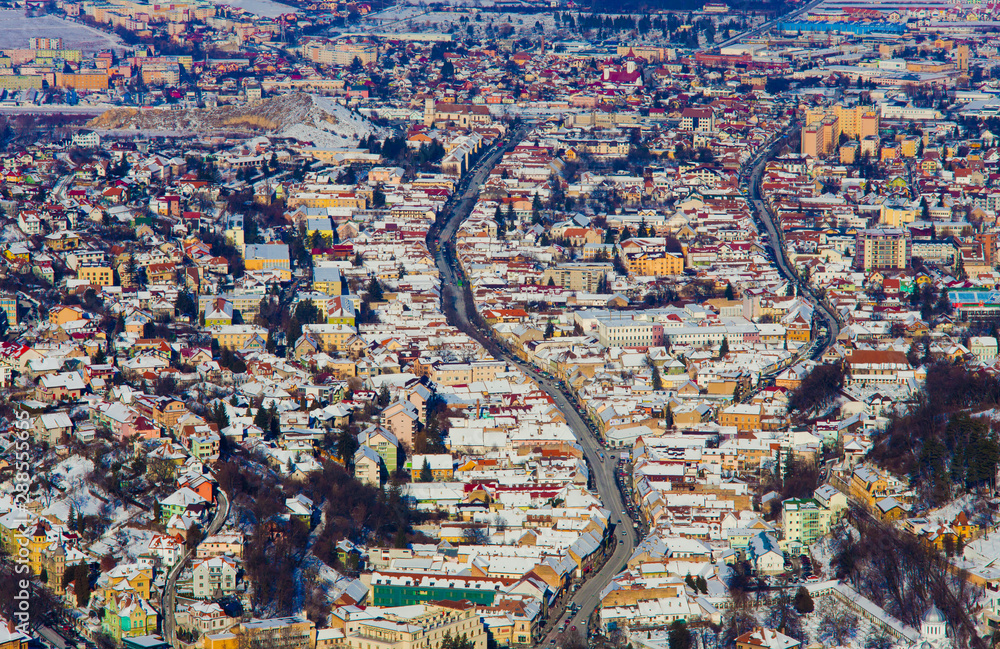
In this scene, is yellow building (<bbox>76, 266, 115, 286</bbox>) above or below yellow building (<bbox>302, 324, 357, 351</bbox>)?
above

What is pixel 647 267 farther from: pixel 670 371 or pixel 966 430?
pixel 966 430

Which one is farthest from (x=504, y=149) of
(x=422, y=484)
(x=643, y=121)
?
(x=422, y=484)

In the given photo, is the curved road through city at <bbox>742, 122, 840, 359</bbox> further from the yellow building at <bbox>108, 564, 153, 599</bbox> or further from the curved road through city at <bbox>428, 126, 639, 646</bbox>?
the yellow building at <bbox>108, 564, 153, 599</bbox>

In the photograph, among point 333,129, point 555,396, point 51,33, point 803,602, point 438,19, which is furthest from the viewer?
point 438,19

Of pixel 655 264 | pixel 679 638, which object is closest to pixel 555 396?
pixel 655 264

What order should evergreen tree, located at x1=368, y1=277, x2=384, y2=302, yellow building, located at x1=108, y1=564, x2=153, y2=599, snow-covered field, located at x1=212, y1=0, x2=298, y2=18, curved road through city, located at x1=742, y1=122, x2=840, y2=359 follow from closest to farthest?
yellow building, located at x1=108, y1=564, x2=153, y2=599 → curved road through city, located at x1=742, y1=122, x2=840, y2=359 → evergreen tree, located at x1=368, y1=277, x2=384, y2=302 → snow-covered field, located at x1=212, y1=0, x2=298, y2=18

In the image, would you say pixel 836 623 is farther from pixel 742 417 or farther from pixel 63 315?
pixel 63 315

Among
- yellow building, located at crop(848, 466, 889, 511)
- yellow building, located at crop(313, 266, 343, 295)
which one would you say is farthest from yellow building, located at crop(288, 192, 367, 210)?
yellow building, located at crop(848, 466, 889, 511)

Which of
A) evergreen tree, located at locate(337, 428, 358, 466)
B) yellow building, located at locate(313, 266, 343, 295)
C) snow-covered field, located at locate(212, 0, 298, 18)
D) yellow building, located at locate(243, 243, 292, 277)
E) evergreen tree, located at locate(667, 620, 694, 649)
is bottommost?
evergreen tree, located at locate(667, 620, 694, 649)
